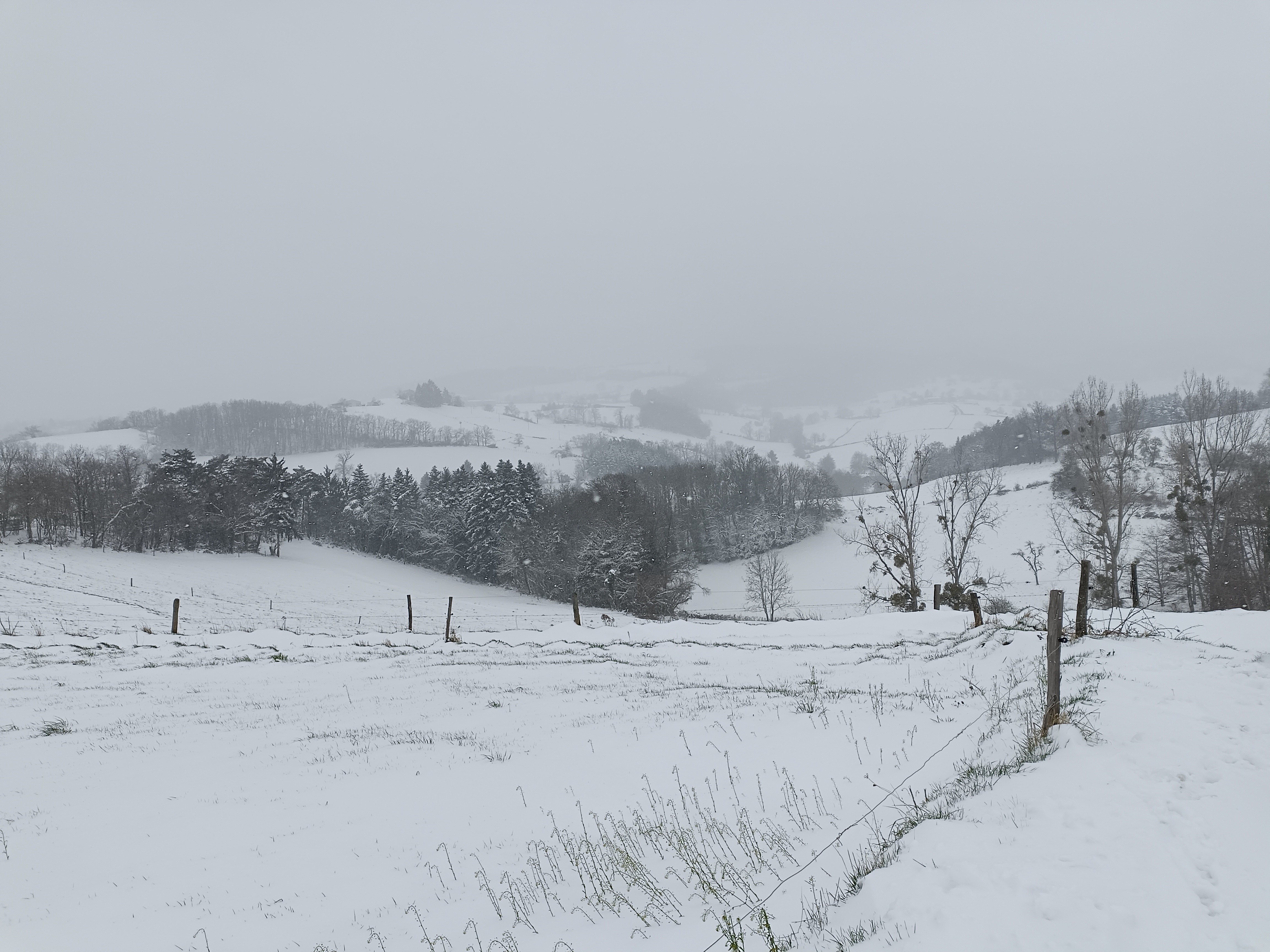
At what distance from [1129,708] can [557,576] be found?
207 ft

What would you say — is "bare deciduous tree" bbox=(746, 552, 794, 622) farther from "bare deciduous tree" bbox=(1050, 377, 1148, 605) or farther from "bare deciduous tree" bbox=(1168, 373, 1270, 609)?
"bare deciduous tree" bbox=(1168, 373, 1270, 609)

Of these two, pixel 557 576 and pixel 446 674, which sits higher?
pixel 446 674

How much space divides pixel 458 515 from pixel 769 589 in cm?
4277

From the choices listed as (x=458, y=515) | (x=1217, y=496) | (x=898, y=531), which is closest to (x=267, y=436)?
(x=458, y=515)

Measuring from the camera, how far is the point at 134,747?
435 inches

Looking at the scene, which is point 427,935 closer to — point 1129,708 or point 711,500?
point 1129,708

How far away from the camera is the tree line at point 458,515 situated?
2574 inches

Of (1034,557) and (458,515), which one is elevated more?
(458,515)

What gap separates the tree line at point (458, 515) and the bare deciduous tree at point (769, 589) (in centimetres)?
644

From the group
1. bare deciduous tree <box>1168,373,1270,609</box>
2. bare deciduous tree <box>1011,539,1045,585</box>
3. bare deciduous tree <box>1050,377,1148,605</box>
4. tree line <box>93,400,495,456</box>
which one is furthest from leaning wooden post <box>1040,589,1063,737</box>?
tree line <box>93,400,495,456</box>

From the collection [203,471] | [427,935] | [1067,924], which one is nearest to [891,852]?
[1067,924]

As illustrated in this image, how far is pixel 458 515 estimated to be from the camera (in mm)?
81500

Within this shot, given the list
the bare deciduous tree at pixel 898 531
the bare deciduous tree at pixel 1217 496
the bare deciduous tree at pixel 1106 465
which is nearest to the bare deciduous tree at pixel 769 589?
the bare deciduous tree at pixel 898 531

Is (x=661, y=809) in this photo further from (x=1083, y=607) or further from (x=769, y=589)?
(x=769, y=589)
